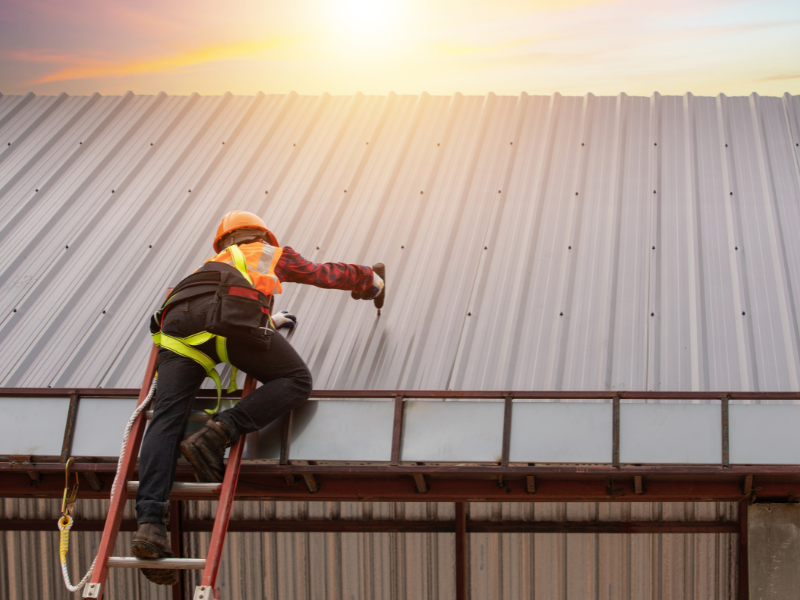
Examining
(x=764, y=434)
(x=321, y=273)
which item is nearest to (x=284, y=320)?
(x=321, y=273)

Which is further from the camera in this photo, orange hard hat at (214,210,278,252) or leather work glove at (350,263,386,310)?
leather work glove at (350,263,386,310)

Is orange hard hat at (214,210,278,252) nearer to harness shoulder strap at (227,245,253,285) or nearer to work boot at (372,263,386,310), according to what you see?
harness shoulder strap at (227,245,253,285)

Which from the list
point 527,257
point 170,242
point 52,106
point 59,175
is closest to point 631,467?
point 527,257

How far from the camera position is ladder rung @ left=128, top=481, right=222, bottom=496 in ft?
14.8

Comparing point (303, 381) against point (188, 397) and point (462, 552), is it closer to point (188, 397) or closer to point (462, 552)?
point (188, 397)

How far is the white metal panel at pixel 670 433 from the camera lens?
489 cm

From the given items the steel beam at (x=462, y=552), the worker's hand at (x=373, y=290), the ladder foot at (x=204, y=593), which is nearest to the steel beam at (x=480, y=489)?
the ladder foot at (x=204, y=593)

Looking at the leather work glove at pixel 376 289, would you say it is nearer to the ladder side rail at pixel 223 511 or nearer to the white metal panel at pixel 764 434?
the ladder side rail at pixel 223 511

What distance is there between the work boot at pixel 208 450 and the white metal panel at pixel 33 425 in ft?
4.90

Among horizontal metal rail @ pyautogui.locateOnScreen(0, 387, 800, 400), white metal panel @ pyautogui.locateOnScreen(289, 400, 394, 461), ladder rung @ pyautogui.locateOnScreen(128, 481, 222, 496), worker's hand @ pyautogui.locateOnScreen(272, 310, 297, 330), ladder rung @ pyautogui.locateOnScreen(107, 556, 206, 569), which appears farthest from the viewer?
worker's hand @ pyautogui.locateOnScreen(272, 310, 297, 330)

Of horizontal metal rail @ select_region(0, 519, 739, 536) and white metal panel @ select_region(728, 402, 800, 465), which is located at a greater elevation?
white metal panel @ select_region(728, 402, 800, 465)

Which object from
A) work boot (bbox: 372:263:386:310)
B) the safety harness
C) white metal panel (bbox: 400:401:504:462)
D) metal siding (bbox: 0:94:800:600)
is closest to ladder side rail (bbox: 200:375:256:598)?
the safety harness

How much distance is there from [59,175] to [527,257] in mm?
6634

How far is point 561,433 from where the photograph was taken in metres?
5.01
